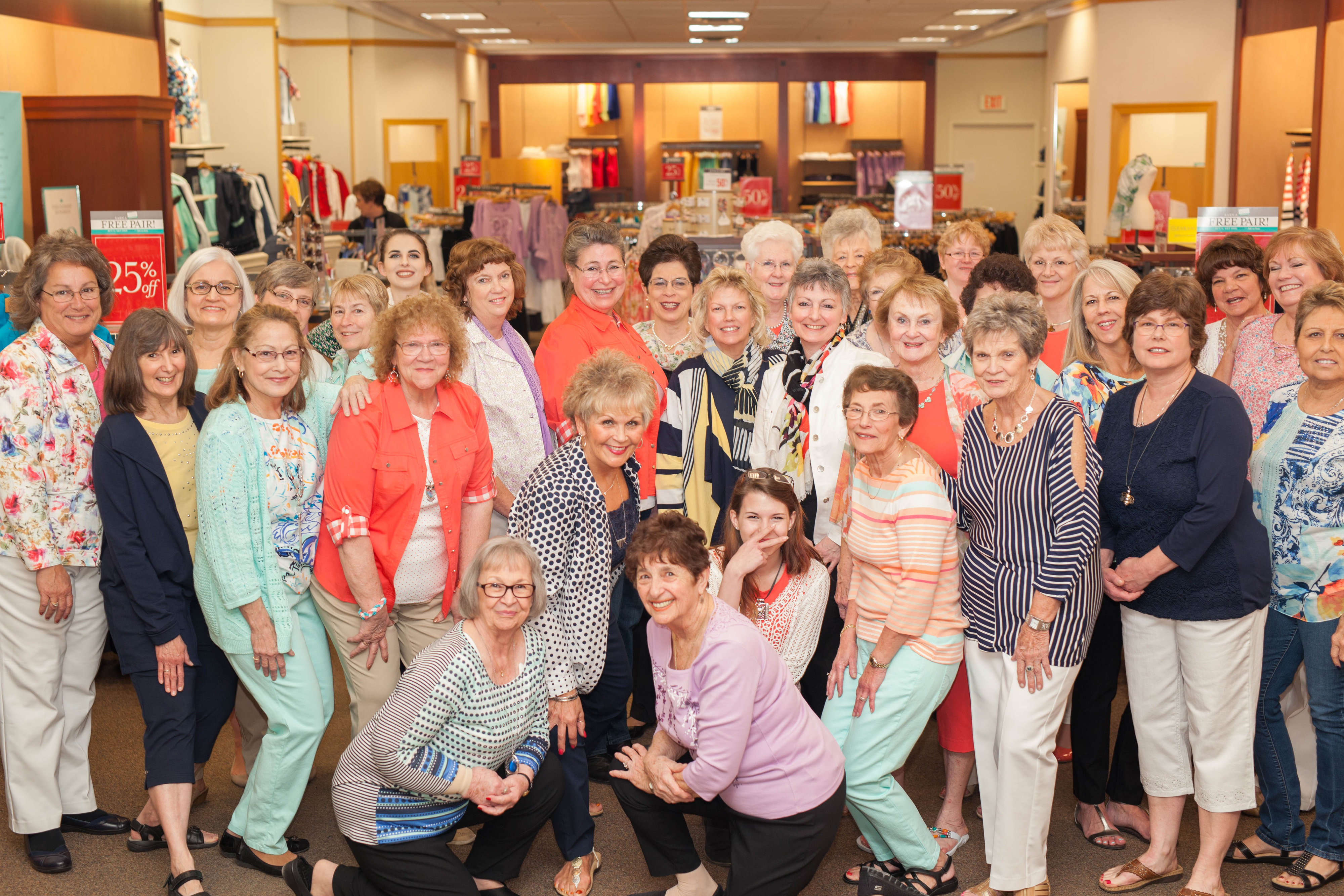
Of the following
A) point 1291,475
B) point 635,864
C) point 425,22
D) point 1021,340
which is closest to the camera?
point 1021,340

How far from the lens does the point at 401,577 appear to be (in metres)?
3.25

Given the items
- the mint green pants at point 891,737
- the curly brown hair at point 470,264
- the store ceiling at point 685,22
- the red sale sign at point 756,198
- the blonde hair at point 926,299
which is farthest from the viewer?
the store ceiling at point 685,22

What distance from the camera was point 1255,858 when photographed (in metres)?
3.33

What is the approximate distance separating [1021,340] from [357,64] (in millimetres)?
13570

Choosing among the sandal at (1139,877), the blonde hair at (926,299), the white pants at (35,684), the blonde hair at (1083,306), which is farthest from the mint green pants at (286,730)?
the blonde hair at (1083,306)

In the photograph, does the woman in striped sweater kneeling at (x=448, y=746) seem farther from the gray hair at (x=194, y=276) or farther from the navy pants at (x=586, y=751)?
the gray hair at (x=194, y=276)

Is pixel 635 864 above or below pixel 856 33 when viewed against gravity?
below

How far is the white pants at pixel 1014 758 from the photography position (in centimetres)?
296

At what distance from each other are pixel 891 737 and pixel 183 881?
198 centimetres

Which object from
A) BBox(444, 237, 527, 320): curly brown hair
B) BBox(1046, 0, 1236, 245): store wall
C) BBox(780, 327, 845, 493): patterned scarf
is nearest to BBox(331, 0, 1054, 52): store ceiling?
BBox(1046, 0, 1236, 245): store wall

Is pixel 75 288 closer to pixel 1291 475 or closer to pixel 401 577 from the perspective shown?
pixel 401 577

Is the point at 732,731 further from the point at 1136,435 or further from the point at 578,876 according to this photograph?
the point at 1136,435

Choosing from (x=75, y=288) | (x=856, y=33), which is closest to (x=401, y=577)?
(x=75, y=288)

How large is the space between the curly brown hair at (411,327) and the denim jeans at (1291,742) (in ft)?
8.25
